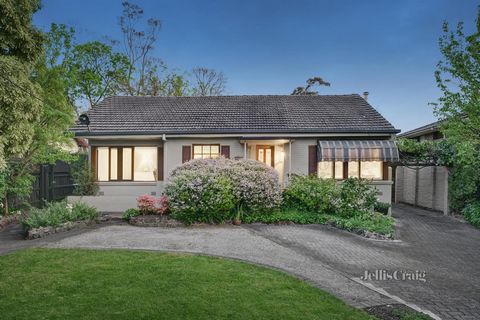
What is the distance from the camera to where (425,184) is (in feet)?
56.6

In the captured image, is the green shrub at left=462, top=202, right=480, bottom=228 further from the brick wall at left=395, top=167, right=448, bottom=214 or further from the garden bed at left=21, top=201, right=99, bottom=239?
the garden bed at left=21, top=201, right=99, bottom=239

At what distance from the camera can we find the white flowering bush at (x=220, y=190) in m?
11.0

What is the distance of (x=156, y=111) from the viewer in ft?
58.2

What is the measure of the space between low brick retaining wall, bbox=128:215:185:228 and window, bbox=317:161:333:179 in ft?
25.2

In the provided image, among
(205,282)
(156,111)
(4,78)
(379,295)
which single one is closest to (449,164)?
(379,295)

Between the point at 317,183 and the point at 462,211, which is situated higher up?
the point at 317,183

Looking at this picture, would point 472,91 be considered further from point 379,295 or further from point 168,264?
point 168,264

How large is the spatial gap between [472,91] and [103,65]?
28.1m

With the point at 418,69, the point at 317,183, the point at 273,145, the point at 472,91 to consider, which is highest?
the point at 418,69

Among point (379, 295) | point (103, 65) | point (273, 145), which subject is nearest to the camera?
point (379, 295)

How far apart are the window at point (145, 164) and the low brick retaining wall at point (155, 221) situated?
495 cm

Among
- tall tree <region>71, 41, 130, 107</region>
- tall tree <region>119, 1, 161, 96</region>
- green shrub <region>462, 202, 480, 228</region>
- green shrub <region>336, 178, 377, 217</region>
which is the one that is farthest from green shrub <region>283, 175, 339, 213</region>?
tall tree <region>71, 41, 130, 107</region>

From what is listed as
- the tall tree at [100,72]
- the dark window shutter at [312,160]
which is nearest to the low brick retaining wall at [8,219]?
the dark window shutter at [312,160]

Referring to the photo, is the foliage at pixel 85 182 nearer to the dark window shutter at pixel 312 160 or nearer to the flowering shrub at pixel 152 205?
the flowering shrub at pixel 152 205
